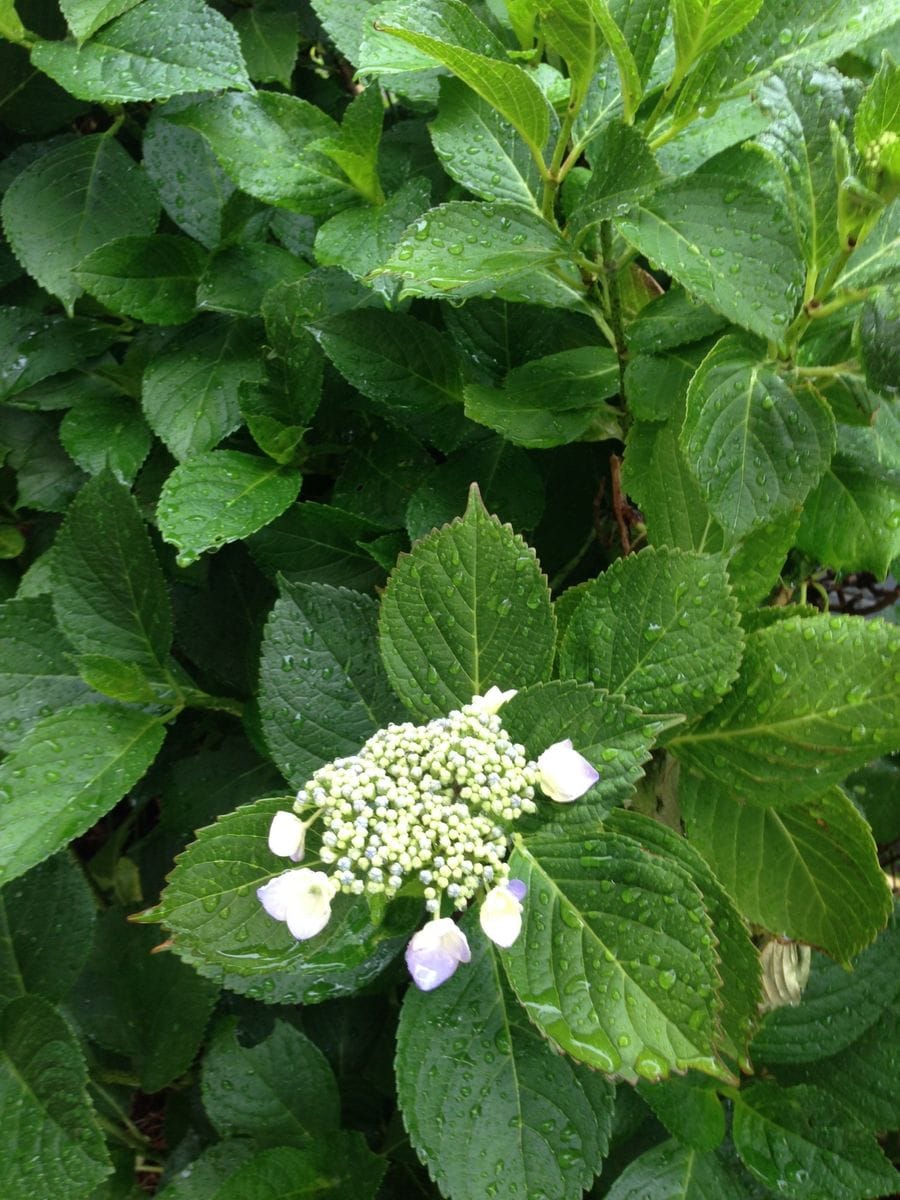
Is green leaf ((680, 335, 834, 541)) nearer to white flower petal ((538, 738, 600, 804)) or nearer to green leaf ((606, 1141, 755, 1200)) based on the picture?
white flower petal ((538, 738, 600, 804))

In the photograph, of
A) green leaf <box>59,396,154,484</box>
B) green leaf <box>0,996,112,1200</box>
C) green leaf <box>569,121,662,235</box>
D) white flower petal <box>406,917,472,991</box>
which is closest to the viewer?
white flower petal <box>406,917,472,991</box>

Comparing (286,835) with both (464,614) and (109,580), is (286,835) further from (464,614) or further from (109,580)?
(109,580)

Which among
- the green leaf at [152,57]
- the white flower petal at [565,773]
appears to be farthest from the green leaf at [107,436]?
the white flower petal at [565,773]

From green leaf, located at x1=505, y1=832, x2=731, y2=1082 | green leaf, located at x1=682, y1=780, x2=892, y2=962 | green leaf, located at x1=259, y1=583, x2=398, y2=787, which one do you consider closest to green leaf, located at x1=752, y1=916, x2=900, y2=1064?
green leaf, located at x1=682, y1=780, x2=892, y2=962

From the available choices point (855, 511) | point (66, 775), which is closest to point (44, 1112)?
point (66, 775)

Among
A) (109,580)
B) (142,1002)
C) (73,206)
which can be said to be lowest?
(142,1002)

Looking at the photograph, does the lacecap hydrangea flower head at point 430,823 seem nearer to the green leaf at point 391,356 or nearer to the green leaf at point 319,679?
the green leaf at point 319,679
